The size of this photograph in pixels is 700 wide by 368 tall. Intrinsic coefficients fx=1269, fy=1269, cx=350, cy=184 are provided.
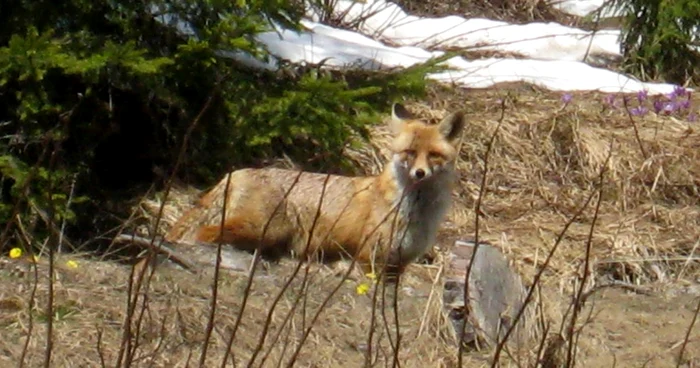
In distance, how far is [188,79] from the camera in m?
8.02

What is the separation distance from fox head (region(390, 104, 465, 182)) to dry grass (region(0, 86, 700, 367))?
2.19 feet


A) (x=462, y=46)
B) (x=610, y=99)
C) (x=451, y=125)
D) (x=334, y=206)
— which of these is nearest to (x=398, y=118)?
(x=451, y=125)

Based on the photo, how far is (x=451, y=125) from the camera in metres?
7.57

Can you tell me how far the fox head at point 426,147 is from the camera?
7.39 m

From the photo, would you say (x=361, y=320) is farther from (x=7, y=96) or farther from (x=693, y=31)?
(x=693, y=31)

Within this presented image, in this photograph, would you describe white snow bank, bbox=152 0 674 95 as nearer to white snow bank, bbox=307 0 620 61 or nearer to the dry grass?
white snow bank, bbox=307 0 620 61

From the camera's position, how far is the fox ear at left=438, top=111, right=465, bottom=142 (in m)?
7.55

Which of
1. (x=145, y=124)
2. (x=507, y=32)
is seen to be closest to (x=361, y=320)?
(x=145, y=124)

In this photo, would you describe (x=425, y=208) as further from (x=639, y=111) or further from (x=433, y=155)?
(x=639, y=111)

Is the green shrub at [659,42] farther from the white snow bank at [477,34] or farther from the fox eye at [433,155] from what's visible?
the fox eye at [433,155]

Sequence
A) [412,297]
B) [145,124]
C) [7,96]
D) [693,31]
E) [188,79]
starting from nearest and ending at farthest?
[412,297], [7,96], [188,79], [145,124], [693,31]

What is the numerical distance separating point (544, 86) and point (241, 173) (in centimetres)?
418

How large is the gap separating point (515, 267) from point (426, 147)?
89cm

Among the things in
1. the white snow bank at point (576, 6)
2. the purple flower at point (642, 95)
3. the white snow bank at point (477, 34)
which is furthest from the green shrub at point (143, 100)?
the white snow bank at point (576, 6)
